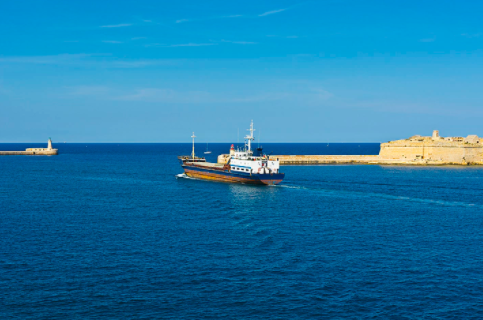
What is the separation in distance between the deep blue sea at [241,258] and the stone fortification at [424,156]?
64687 millimetres

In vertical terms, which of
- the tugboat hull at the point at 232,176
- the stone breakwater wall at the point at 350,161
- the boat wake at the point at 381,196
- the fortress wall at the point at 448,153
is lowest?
the boat wake at the point at 381,196

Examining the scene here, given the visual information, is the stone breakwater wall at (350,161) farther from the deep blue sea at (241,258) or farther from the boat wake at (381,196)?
the deep blue sea at (241,258)

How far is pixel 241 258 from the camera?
29000mm

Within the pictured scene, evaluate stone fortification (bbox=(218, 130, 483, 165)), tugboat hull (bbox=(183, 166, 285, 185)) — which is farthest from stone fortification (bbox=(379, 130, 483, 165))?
tugboat hull (bbox=(183, 166, 285, 185))

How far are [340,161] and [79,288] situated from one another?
103 m

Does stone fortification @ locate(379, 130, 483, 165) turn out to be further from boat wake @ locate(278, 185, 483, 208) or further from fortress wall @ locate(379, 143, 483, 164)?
boat wake @ locate(278, 185, 483, 208)

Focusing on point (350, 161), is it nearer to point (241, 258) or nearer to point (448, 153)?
point (448, 153)

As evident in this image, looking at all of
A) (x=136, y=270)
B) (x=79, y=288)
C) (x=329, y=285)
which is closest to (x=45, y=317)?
(x=79, y=288)

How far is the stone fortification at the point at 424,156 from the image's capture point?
383 feet

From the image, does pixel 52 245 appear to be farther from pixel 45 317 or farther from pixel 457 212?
pixel 457 212

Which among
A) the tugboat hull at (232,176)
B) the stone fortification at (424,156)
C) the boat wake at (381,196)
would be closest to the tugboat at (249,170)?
the tugboat hull at (232,176)

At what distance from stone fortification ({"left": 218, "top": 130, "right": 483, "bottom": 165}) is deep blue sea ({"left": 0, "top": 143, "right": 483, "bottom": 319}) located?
64687mm

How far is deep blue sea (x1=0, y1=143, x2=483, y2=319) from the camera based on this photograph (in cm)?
2186

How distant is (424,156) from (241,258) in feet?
332
